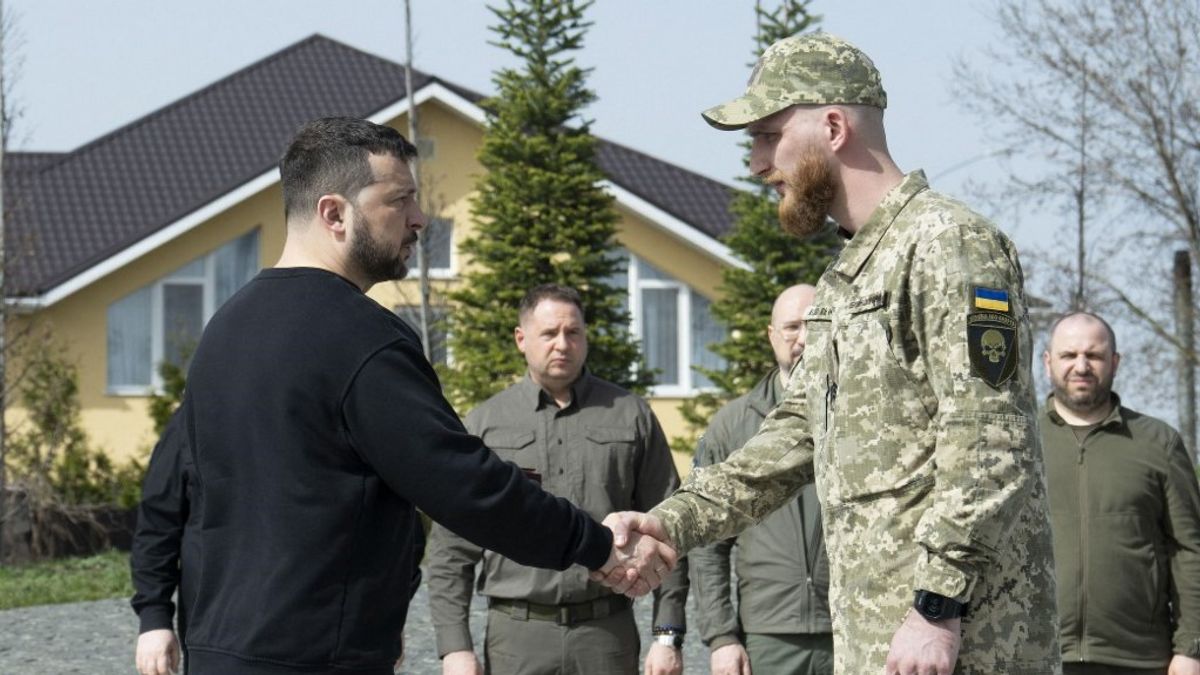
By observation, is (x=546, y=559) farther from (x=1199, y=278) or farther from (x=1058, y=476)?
(x=1199, y=278)

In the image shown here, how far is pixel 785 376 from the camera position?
7.75m

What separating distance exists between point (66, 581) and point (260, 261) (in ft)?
33.2

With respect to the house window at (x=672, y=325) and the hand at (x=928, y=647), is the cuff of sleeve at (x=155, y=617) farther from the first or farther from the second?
the house window at (x=672, y=325)

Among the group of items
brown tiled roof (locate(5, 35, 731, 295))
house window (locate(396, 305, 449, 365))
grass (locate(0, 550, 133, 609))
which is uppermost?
brown tiled roof (locate(5, 35, 731, 295))

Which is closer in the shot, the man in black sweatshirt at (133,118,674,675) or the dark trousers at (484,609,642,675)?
the man in black sweatshirt at (133,118,674,675)

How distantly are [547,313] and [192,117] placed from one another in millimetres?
26544

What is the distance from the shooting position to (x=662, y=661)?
24.2 ft

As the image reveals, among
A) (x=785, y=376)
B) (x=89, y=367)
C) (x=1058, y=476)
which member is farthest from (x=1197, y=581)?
(x=89, y=367)

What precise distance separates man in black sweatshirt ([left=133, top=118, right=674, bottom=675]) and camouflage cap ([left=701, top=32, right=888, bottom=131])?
95 centimetres

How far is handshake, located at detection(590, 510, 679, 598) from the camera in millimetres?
5250

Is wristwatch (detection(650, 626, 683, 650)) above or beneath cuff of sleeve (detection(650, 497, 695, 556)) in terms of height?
beneath

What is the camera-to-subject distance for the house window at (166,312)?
28484 millimetres

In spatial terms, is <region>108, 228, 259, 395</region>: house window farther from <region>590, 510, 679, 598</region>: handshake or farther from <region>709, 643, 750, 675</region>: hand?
<region>590, 510, 679, 598</region>: handshake

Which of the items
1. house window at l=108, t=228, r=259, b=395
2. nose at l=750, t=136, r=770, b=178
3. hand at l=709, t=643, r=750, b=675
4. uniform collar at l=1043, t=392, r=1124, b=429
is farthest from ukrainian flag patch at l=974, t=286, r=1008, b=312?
house window at l=108, t=228, r=259, b=395
